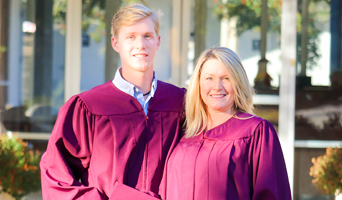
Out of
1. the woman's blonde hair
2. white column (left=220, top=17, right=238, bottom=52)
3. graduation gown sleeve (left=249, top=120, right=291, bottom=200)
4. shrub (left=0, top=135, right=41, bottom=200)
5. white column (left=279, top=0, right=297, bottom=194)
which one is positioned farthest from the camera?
white column (left=220, top=17, right=238, bottom=52)

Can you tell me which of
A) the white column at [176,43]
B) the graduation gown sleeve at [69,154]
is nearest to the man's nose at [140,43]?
the graduation gown sleeve at [69,154]

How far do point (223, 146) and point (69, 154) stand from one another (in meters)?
0.74

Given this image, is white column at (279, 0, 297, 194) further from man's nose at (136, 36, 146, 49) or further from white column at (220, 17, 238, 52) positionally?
man's nose at (136, 36, 146, 49)

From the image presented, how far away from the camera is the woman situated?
5.99 ft

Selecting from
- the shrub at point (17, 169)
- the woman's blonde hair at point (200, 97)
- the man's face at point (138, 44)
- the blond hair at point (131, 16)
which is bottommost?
the shrub at point (17, 169)

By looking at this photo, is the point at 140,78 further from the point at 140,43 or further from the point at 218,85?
the point at 218,85

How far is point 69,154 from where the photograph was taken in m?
1.97

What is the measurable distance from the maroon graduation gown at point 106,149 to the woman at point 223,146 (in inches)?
4.7

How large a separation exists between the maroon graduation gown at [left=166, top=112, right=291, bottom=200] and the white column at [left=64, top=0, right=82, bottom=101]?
259 cm

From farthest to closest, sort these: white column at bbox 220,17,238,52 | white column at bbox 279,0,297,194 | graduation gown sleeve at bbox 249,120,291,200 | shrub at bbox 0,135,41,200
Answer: white column at bbox 220,17,238,52
white column at bbox 279,0,297,194
shrub at bbox 0,135,41,200
graduation gown sleeve at bbox 249,120,291,200

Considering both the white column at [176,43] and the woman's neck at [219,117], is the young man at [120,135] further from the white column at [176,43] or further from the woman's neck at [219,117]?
the white column at [176,43]

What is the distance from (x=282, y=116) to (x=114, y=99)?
2.56m

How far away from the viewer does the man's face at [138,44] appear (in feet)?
6.44

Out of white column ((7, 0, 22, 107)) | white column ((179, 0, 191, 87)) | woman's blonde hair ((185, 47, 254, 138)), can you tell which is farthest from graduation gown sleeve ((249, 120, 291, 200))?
white column ((7, 0, 22, 107))
